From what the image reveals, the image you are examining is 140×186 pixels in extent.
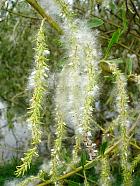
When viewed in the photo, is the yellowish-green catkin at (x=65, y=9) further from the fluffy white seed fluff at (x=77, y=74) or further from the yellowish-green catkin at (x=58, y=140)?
the yellowish-green catkin at (x=58, y=140)

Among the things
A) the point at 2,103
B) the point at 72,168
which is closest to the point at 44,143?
the point at 2,103

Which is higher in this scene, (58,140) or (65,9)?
(65,9)

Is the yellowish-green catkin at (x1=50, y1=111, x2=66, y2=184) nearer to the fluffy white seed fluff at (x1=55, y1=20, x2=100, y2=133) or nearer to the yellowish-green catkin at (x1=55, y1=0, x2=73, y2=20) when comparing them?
the fluffy white seed fluff at (x1=55, y1=20, x2=100, y2=133)

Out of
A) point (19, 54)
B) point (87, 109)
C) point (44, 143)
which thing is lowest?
point (44, 143)

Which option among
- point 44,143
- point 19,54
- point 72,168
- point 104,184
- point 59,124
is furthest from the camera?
point 44,143

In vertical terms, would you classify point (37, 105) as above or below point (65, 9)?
below

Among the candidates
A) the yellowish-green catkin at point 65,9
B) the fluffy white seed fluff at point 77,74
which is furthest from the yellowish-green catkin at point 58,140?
the yellowish-green catkin at point 65,9

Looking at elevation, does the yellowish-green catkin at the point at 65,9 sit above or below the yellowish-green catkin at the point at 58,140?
above

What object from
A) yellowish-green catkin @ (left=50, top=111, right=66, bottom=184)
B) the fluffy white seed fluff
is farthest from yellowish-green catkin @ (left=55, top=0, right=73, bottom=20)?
yellowish-green catkin @ (left=50, top=111, right=66, bottom=184)

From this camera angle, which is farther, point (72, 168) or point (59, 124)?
point (72, 168)

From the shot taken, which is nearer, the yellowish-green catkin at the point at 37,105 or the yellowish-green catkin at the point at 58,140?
the yellowish-green catkin at the point at 37,105

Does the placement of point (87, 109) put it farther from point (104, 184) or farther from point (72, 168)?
point (72, 168)
